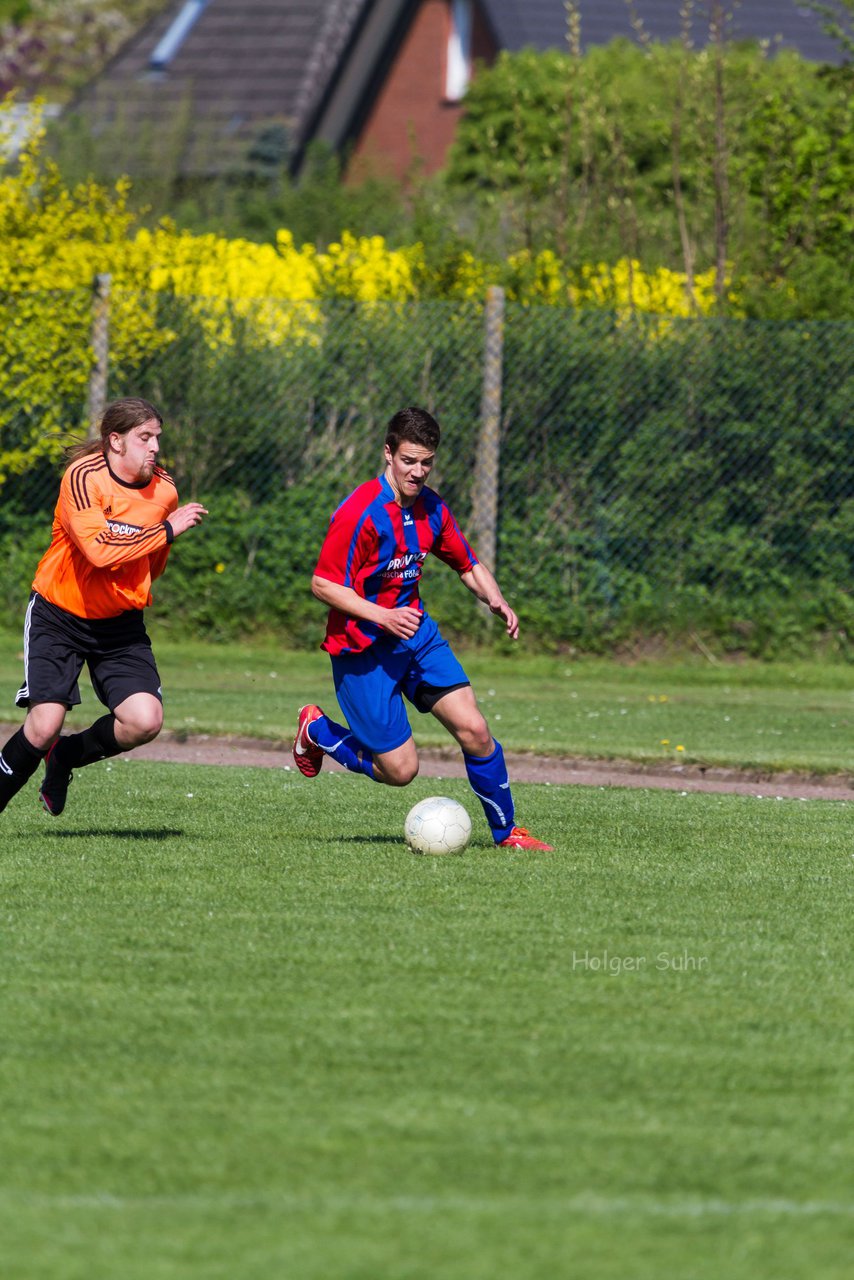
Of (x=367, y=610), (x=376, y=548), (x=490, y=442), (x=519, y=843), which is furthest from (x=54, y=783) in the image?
(x=490, y=442)

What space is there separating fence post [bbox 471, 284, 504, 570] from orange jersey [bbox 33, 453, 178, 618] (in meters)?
7.34

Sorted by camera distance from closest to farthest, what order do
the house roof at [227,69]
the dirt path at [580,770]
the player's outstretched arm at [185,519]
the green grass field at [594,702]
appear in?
Answer: the player's outstretched arm at [185,519] → the dirt path at [580,770] → the green grass field at [594,702] → the house roof at [227,69]

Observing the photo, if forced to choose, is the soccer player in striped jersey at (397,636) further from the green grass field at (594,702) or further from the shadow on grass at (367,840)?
the green grass field at (594,702)

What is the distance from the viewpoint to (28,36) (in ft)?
161

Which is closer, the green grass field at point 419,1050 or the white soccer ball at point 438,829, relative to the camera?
the green grass field at point 419,1050

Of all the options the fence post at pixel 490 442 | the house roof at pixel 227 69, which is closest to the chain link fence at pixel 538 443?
the fence post at pixel 490 442

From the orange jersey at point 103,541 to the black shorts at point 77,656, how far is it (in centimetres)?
7

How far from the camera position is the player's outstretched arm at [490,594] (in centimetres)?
820

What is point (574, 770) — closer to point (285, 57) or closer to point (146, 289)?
point (146, 289)

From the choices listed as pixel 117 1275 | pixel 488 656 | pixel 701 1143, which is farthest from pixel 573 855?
pixel 488 656

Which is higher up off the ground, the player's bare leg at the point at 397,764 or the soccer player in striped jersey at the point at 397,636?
the soccer player in striped jersey at the point at 397,636

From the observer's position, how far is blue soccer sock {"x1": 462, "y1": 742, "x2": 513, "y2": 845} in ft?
26.6

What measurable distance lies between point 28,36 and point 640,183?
1282 inches

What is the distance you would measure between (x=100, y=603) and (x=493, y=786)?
1779 mm
